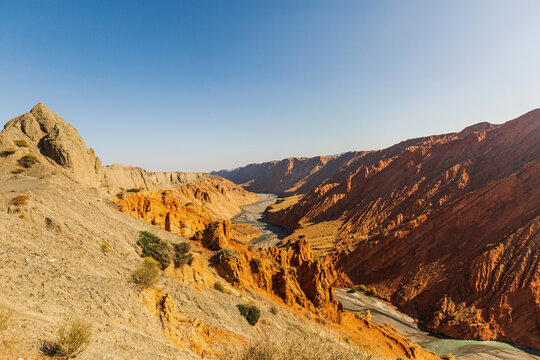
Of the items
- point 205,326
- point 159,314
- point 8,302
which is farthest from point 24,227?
point 205,326

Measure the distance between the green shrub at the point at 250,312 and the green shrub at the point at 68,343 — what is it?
9889mm

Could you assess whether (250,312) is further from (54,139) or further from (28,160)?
(54,139)

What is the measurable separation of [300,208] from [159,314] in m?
77.3

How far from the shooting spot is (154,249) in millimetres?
14586

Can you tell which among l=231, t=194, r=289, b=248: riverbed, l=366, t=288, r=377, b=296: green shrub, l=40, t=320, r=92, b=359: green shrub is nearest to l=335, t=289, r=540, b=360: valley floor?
l=366, t=288, r=377, b=296: green shrub

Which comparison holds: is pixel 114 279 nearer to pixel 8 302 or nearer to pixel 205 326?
pixel 8 302

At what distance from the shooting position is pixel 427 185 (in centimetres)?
5619

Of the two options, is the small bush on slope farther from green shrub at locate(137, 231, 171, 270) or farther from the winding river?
the winding river

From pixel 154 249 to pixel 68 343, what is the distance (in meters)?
10.7

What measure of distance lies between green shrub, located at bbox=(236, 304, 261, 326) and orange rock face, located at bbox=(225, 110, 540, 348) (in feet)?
94.2

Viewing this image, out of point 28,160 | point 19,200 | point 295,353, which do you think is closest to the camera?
point 295,353

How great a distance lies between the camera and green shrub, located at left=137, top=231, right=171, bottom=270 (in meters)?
14.1

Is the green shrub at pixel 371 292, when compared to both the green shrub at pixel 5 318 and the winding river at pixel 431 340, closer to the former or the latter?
the winding river at pixel 431 340

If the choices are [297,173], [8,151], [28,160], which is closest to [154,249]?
[28,160]
